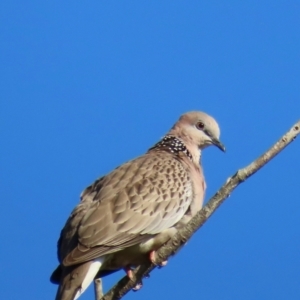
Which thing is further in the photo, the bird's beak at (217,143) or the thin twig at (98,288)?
the bird's beak at (217,143)

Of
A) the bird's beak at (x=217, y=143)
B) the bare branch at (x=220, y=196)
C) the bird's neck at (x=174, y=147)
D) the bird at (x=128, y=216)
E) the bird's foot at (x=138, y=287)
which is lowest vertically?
the bare branch at (x=220, y=196)

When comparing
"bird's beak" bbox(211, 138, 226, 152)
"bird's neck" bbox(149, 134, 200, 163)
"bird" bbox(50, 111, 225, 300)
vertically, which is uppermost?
"bird's neck" bbox(149, 134, 200, 163)

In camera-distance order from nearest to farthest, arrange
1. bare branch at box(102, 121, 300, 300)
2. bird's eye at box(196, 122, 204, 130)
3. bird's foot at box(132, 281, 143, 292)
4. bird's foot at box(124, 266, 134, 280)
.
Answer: bare branch at box(102, 121, 300, 300), bird's foot at box(124, 266, 134, 280), bird's foot at box(132, 281, 143, 292), bird's eye at box(196, 122, 204, 130)

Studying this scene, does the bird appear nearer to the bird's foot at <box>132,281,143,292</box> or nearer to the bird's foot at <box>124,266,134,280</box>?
the bird's foot at <box>124,266,134,280</box>

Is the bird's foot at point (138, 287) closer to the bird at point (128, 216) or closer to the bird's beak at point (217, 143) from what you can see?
the bird at point (128, 216)

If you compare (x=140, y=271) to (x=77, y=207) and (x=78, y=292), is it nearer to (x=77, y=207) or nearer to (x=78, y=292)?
(x=78, y=292)

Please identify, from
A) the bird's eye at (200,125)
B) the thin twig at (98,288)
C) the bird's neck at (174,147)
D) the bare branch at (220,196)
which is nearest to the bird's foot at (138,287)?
the thin twig at (98,288)

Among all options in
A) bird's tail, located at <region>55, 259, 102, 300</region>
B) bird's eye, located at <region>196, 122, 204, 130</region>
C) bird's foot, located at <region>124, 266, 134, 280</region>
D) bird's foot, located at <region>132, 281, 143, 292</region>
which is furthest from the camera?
bird's eye, located at <region>196, 122, 204, 130</region>

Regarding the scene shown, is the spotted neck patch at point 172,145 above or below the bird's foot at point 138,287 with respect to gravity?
above

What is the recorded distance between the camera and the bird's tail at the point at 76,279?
15.9 feet

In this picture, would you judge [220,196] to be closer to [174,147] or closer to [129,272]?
[129,272]

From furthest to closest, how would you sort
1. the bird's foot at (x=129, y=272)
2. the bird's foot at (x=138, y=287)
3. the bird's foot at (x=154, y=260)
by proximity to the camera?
1. the bird's foot at (x=138, y=287)
2. the bird's foot at (x=154, y=260)
3. the bird's foot at (x=129, y=272)

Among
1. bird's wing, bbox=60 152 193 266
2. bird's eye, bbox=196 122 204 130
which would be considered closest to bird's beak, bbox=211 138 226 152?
bird's eye, bbox=196 122 204 130

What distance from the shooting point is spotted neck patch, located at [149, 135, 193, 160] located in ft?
21.3
